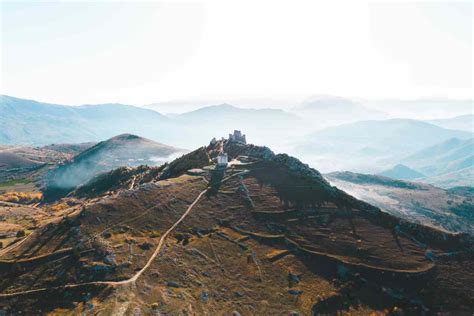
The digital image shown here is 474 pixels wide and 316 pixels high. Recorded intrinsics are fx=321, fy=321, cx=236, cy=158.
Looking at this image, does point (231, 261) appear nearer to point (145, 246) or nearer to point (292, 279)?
point (292, 279)

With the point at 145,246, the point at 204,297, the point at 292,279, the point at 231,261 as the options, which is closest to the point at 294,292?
the point at 292,279

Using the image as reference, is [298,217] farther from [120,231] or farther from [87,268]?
[87,268]

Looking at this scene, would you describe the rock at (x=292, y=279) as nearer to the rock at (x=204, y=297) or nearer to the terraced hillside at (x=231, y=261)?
the terraced hillside at (x=231, y=261)

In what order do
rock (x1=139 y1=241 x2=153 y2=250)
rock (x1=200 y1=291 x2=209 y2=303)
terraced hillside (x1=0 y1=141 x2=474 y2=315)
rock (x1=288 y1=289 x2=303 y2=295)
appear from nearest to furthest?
terraced hillside (x1=0 y1=141 x2=474 y2=315)
rock (x1=200 y1=291 x2=209 y2=303)
rock (x1=288 y1=289 x2=303 y2=295)
rock (x1=139 y1=241 x2=153 y2=250)

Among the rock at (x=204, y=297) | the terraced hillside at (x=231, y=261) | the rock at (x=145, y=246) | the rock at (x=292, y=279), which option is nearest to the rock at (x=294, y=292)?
the terraced hillside at (x=231, y=261)

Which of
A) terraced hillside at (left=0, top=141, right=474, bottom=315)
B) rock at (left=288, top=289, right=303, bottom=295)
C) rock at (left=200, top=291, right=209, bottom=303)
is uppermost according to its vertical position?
terraced hillside at (left=0, top=141, right=474, bottom=315)

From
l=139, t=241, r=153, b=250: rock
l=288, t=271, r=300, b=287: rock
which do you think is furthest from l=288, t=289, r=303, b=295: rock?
l=139, t=241, r=153, b=250: rock

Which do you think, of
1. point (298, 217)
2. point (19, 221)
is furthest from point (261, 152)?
point (19, 221)

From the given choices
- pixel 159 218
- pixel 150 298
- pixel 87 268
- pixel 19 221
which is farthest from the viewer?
pixel 19 221

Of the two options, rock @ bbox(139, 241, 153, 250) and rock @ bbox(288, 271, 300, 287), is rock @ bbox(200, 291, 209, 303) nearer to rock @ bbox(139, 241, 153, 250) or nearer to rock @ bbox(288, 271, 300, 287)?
rock @ bbox(139, 241, 153, 250)
